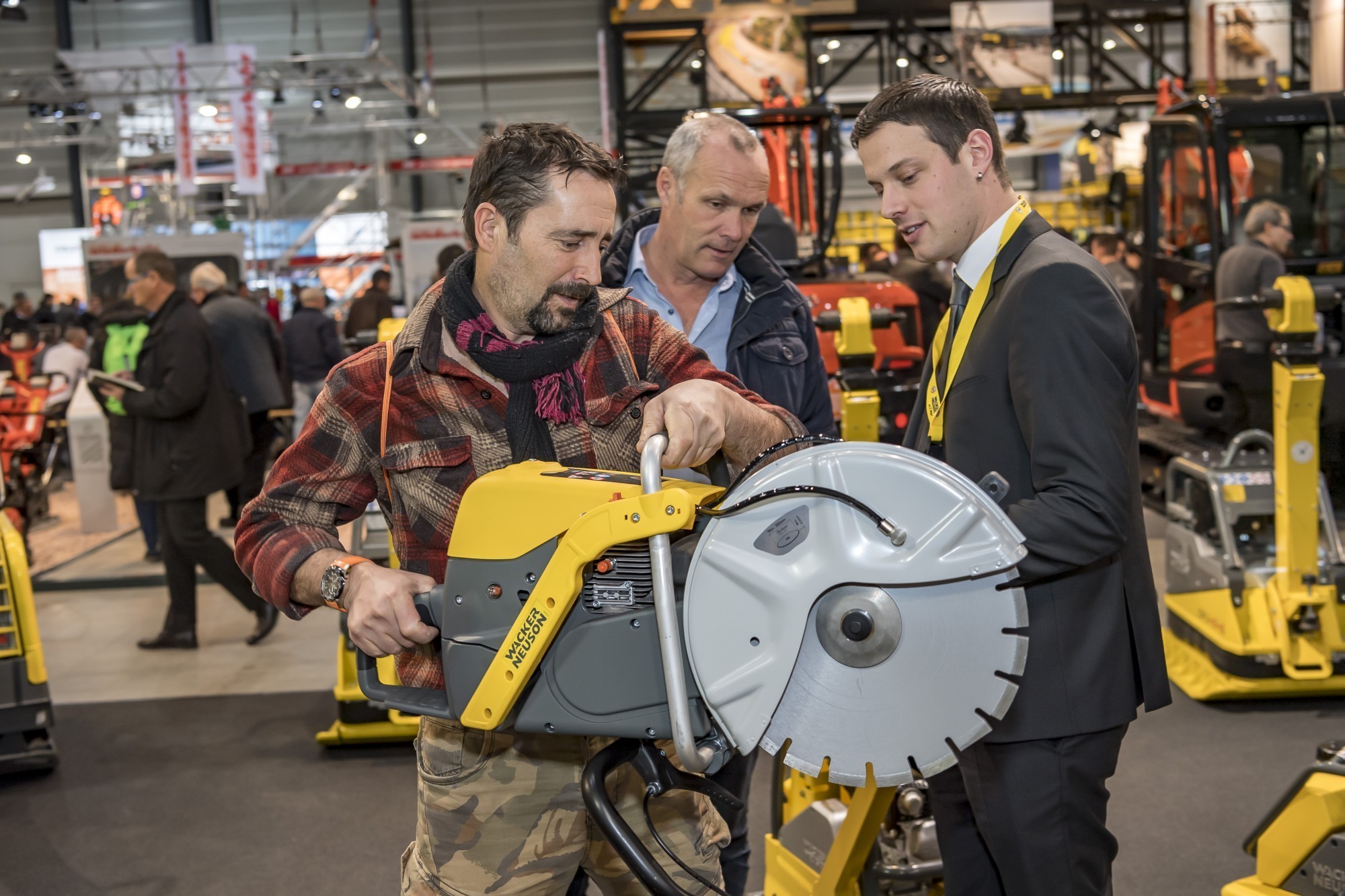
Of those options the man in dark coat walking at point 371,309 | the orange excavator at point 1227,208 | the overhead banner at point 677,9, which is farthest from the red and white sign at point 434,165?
the orange excavator at point 1227,208

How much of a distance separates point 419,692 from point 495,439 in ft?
1.21

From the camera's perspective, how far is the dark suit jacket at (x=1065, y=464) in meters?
1.66

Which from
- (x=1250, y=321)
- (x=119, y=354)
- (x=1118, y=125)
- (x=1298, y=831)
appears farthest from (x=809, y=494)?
(x=1118, y=125)

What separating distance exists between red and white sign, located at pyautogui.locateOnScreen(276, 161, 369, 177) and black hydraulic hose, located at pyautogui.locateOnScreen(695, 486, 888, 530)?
70.2 ft

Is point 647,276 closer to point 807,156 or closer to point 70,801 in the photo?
point 70,801

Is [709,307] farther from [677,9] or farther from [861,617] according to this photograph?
[677,9]

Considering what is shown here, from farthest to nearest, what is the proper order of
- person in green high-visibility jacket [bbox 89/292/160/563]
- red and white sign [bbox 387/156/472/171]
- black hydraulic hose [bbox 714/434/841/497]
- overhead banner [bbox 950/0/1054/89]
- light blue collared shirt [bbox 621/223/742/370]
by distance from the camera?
red and white sign [bbox 387/156/472/171], overhead banner [bbox 950/0/1054/89], person in green high-visibility jacket [bbox 89/292/160/563], light blue collared shirt [bbox 621/223/742/370], black hydraulic hose [bbox 714/434/841/497]

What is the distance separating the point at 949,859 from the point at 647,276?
4.59 ft

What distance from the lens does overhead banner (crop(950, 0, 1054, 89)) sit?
1450cm

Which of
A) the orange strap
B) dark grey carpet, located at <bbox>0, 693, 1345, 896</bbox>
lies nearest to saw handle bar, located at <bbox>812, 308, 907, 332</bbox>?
dark grey carpet, located at <bbox>0, 693, 1345, 896</bbox>

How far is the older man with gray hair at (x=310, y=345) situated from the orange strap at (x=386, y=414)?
8738mm

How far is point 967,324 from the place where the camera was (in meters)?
1.91

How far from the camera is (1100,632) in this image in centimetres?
184

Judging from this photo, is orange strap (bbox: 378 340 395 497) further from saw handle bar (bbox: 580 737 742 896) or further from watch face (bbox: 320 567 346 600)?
saw handle bar (bbox: 580 737 742 896)
